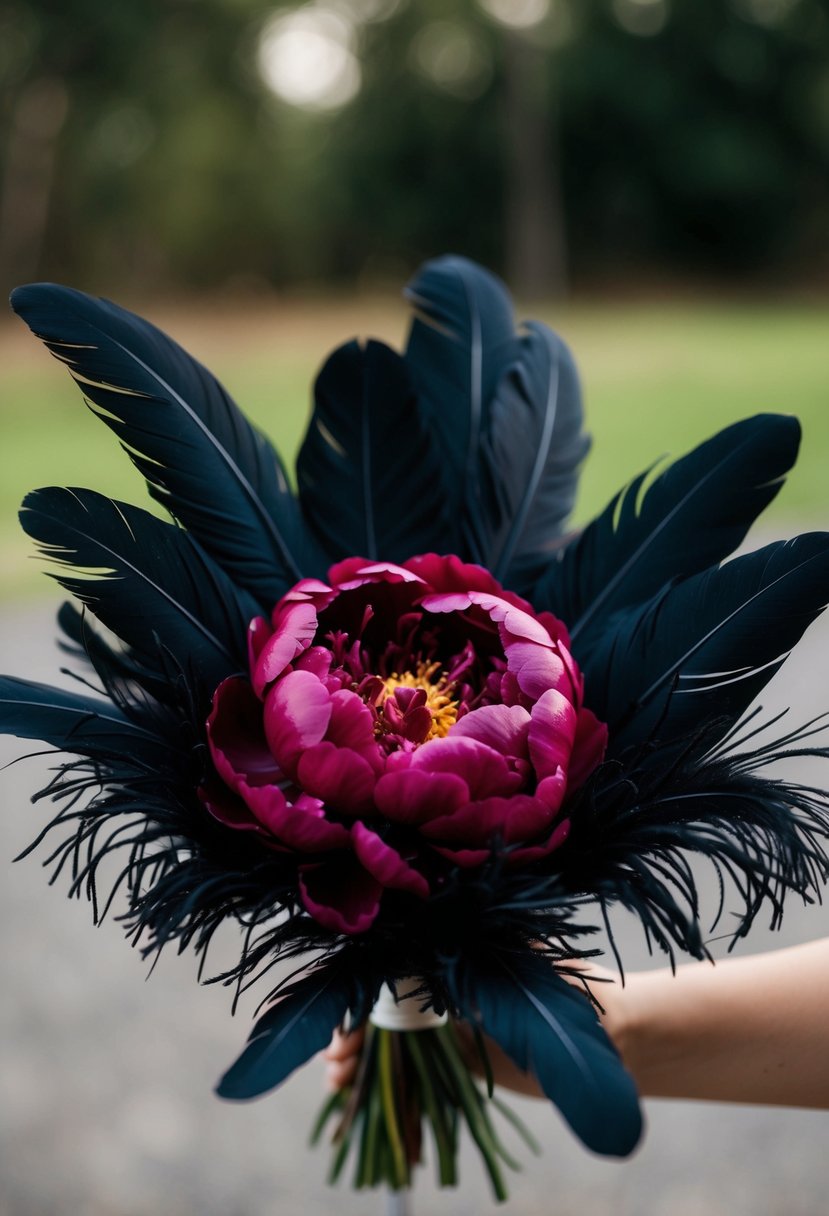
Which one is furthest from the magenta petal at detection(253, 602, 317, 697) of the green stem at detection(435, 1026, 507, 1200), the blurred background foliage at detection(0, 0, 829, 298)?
the blurred background foliage at detection(0, 0, 829, 298)

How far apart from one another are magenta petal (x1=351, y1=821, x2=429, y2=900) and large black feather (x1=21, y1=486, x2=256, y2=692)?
0.12 metres

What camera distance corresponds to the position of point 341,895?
0.51 metres

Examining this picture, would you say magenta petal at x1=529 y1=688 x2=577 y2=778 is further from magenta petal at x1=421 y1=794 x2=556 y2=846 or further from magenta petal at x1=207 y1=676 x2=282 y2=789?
magenta petal at x1=207 y1=676 x2=282 y2=789

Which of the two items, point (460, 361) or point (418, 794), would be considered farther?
point (460, 361)

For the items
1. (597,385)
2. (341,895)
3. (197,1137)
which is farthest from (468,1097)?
(597,385)

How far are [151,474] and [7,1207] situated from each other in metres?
1.38

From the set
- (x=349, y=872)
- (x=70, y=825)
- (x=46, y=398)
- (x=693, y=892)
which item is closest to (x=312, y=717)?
(x=349, y=872)

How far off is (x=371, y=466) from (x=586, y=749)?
21cm

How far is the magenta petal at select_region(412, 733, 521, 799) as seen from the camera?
0.49 metres

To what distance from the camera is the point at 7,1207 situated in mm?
1576

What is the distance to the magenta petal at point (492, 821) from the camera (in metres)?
0.49

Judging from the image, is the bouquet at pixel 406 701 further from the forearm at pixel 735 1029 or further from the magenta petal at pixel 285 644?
the forearm at pixel 735 1029

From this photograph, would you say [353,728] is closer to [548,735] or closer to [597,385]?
[548,735]

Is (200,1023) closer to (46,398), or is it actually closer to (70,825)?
(70,825)
